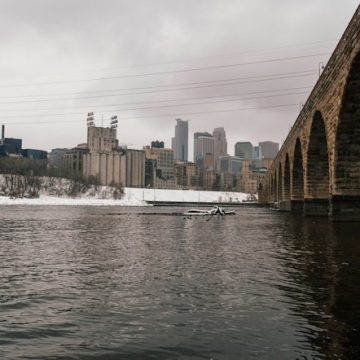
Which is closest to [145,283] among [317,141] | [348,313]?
[348,313]

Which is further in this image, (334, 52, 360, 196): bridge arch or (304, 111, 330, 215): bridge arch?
(304, 111, 330, 215): bridge arch

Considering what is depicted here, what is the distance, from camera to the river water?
5836 mm

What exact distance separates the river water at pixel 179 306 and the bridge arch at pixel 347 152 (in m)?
16.5

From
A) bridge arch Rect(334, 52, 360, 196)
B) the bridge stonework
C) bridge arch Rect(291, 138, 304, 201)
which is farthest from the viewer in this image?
bridge arch Rect(291, 138, 304, 201)

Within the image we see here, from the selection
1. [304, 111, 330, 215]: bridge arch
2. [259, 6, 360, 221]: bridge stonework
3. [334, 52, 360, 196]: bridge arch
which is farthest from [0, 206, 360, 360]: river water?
[304, 111, 330, 215]: bridge arch

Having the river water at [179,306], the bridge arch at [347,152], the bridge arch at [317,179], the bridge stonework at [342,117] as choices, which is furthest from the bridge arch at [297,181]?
the river water at [179,306]

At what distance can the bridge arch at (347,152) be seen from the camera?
29589 mm

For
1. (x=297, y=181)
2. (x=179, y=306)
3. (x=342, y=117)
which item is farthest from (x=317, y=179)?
(x=179, y=306)

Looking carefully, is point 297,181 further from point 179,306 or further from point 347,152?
point 179,306

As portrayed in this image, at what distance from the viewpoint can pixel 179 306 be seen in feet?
26.1

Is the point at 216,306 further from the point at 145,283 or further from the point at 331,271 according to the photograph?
the point at 331,271

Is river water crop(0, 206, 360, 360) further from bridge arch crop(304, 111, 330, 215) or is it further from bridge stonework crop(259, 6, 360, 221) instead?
bridge arch crop(304, 111, 330, 215)

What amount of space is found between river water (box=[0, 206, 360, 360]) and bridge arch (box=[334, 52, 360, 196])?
648 inches

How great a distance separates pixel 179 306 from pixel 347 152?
25973 millimetres
